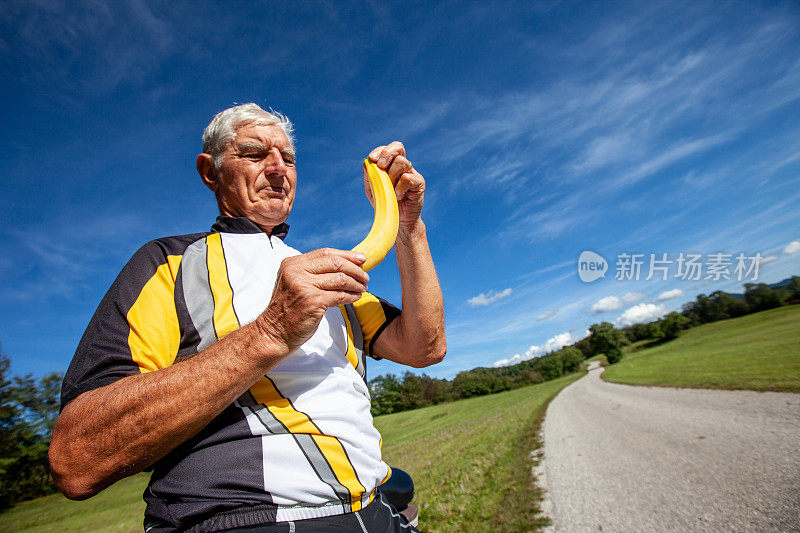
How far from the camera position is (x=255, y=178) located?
2305mm

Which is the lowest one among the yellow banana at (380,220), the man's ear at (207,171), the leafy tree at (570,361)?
the leafy tree at (570,361)

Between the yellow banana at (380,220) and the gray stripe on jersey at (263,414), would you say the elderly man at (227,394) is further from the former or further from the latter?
the yellow banana at (380,220)

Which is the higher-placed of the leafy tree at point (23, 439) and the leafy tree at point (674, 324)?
the leafy tree at point (23, 439)

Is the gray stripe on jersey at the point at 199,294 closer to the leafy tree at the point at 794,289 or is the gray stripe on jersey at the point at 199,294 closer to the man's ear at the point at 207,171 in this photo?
the man's ear at the point at 207,171

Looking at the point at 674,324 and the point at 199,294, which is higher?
the point at 199,294

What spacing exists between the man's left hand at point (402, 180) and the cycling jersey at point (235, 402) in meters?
0.96

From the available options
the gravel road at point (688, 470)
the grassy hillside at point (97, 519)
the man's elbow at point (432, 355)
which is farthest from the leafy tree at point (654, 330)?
the man's elbow at point (432, 355)

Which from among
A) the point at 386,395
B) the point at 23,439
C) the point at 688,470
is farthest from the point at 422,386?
the point at 688,470

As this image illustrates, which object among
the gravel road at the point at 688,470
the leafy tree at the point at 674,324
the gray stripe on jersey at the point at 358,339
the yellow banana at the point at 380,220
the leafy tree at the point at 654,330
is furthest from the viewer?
the leafy tree at the point at 654,330

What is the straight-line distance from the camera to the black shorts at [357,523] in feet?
4.47

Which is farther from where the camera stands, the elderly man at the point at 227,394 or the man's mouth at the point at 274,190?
the man's mouth at the point at 274,190

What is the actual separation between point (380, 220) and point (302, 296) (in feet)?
3.09

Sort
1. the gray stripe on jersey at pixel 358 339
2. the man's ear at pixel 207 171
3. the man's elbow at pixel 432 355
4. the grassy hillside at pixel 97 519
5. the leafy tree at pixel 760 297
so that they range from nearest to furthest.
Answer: the gray stripe on jersey at pixel 358 339
the man's ear at pixel 207 171
the man's elbow at pixel 432 355
the grassy hillside at pixel 97 519
the leafy tree at pixel 760 297

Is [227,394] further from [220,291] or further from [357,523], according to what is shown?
[357,523]
